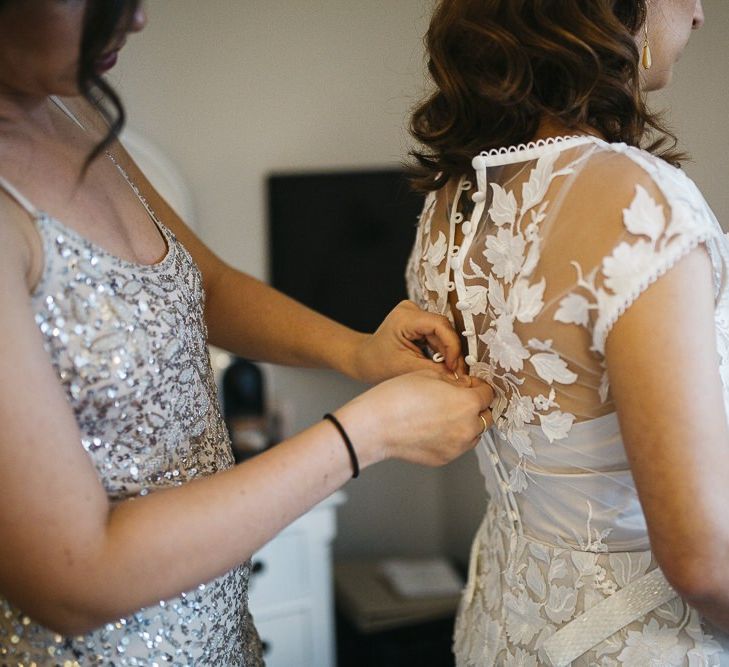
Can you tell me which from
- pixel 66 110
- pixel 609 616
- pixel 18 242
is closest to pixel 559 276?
pixel 609 616

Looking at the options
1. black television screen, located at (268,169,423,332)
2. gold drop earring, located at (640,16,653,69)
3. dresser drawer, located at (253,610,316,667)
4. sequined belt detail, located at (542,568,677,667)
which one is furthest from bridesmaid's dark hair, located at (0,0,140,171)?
black television screen, located at (268,169,423,332)

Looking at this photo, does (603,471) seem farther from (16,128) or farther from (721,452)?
(16,128)

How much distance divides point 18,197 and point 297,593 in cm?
191

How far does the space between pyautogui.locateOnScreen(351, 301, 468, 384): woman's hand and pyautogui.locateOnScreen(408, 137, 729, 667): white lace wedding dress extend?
0.03 meters

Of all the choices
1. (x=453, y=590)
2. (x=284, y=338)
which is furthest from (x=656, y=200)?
(x=453, y=590)

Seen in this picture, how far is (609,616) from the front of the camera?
0.96 m

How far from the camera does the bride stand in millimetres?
771

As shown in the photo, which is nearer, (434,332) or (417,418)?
(417,418)

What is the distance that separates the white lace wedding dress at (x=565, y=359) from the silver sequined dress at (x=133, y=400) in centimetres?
34

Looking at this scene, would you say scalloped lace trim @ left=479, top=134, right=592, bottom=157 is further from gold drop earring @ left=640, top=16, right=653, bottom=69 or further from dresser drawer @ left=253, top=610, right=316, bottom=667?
dresser drawer @ left=253, top=610, right=316, bottom=667

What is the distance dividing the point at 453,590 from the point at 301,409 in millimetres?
854

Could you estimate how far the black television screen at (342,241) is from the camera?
283cm

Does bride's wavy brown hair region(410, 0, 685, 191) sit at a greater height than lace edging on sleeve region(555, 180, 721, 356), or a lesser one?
greater

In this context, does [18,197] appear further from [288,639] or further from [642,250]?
[288,639]
